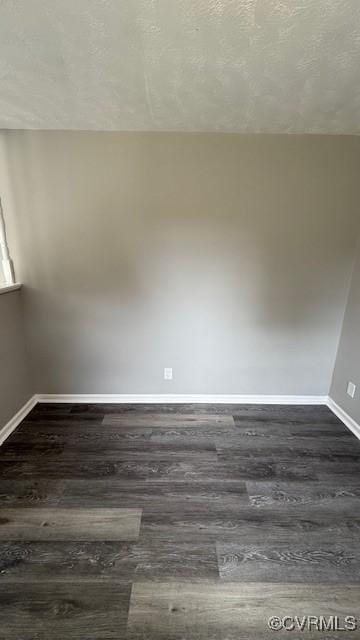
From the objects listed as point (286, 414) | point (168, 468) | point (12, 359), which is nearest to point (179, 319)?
point (168, 468)

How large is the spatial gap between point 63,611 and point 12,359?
1.69 meters

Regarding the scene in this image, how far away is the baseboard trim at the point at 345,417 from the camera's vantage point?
2.15 metres

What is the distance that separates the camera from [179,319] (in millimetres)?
2354

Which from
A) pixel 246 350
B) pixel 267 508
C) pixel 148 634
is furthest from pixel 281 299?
pixel 148 634

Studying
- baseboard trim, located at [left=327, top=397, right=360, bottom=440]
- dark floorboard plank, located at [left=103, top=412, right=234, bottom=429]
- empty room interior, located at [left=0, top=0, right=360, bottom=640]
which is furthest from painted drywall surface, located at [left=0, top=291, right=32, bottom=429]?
baseboard trim, located at [left=327, top=397, right=360, bottom=440]

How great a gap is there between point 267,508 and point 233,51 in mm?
2427

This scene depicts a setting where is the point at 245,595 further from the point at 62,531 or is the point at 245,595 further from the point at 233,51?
the point at 233,51

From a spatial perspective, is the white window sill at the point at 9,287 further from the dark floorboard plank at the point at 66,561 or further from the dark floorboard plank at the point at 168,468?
the dark floorboard plank at the point at 66,561

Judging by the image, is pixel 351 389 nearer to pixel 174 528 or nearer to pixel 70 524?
pixel 174 528

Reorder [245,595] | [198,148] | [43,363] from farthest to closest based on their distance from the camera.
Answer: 1. [43,363]
2. [198,148]
3. [245,595]

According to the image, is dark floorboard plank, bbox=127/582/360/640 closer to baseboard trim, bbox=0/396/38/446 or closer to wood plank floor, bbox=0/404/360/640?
wood plank floor, bbox=0/404/360/640

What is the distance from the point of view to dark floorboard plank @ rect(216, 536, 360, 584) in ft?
3.88

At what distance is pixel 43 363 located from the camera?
95.7 inches

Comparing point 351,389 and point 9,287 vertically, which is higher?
point 9,287
